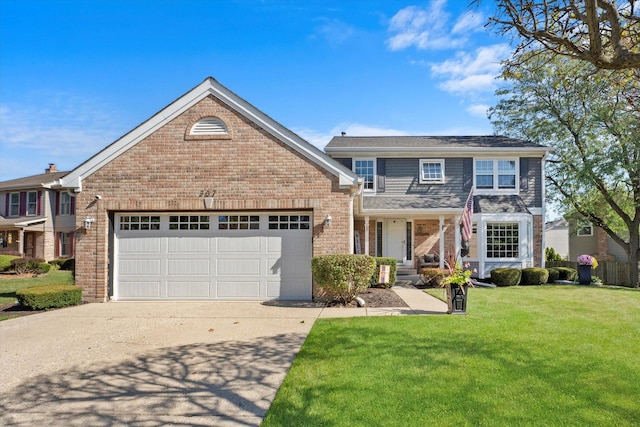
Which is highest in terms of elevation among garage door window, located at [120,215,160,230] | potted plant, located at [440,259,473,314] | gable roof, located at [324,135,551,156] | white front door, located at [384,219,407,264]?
gable roof, located at [324,135,551,156]

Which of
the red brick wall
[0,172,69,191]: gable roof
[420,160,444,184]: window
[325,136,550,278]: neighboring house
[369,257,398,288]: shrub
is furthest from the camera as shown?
[0,172,69,191]: gable roof

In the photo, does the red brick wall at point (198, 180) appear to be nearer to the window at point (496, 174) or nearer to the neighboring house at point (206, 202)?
the neighboring house at point (206, 202)

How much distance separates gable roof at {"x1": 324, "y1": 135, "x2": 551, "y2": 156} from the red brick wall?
770 centimetres

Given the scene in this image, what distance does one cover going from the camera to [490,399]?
440cm

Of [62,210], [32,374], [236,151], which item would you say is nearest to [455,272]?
[236,151]

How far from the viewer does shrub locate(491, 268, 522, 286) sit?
15945mm

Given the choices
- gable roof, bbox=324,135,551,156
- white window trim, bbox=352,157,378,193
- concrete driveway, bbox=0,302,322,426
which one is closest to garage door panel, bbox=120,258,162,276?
concrete driveway, bbox=0,302,322,426

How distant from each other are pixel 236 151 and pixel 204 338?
5814 mm

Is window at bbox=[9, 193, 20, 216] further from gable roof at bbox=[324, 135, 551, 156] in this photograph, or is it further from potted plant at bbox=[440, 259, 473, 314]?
potted plant at bbox=[440, 259, 473, 314]

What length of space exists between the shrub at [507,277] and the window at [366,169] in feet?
21.8

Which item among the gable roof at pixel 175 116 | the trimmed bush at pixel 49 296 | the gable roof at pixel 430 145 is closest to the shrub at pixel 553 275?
the gable roof at pixel 430 145

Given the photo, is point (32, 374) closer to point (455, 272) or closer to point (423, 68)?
point (455, 272)

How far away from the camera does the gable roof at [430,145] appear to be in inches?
745

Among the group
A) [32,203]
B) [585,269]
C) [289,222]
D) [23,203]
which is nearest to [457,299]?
[289,222]
